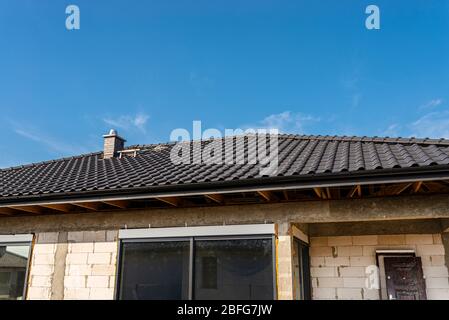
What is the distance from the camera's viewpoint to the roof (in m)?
5.64

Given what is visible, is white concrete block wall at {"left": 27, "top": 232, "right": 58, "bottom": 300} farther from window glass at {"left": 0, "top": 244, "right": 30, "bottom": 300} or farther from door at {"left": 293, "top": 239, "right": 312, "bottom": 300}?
door at {"left": 293, "top": 239, "right": 312, "bottom": 300}

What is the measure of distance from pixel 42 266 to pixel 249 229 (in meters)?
4.57

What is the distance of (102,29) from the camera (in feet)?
32.4

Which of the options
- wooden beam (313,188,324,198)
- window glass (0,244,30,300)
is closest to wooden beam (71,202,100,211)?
window glass (0,244,30,300)

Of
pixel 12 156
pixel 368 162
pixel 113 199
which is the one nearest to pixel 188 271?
pixel 113 199

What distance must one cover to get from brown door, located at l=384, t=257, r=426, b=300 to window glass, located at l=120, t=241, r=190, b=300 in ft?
14.5

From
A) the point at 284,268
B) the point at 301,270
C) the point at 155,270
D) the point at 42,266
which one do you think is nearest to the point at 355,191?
the point at 284,268

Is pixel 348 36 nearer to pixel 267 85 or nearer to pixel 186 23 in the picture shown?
pixel 267 85

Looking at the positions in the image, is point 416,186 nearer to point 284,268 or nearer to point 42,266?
point 284,268

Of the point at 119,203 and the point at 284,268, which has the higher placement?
the point at 119,203

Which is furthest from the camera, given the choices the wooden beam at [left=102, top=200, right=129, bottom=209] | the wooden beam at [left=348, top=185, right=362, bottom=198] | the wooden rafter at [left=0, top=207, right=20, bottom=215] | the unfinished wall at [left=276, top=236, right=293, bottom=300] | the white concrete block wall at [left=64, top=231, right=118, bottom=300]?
A: the wooden rafter at [left=0, top=207, right=20, bottom=215]

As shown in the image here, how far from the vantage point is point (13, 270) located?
7.78 m

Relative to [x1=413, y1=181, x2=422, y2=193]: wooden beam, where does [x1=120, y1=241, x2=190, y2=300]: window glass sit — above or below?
below

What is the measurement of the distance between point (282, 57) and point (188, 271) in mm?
7858
